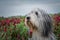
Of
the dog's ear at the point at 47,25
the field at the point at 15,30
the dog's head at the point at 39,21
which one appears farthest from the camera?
the field at the point at 15,30

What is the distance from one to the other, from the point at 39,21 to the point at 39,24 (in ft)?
0.23

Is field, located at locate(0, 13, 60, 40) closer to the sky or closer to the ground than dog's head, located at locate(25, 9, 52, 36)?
closer to the ground

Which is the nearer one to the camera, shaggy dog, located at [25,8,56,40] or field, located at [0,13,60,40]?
shaggy dog, located at [25,8,56,40]

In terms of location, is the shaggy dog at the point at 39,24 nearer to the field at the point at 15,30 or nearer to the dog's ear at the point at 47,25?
the dog's ear at the point at 47,25

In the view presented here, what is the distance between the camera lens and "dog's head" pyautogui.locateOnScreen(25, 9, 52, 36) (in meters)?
7.59

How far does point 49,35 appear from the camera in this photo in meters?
7.95

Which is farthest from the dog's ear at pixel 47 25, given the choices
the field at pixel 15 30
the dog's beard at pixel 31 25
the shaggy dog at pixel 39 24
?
the field at pixel 15 30

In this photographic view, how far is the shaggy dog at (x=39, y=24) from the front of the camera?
7.61 m

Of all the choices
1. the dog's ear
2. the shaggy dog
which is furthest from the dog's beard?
the dog's ear

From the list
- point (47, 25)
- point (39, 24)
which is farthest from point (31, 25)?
point (47, 25)

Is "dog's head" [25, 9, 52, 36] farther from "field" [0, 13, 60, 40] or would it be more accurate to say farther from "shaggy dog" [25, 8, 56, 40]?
"field" [0, 13, 60, 40]

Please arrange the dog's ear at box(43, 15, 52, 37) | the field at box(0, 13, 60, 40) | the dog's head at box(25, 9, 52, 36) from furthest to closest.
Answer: the field at box(0, 13, 60, 40) → the dog's ear at box(43, 15, 52, 37) → the dog's head at box(25, 9, 52, 36)

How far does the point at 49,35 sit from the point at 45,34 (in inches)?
4.2

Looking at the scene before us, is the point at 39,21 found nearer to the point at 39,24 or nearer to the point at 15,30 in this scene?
the point at 39,24
